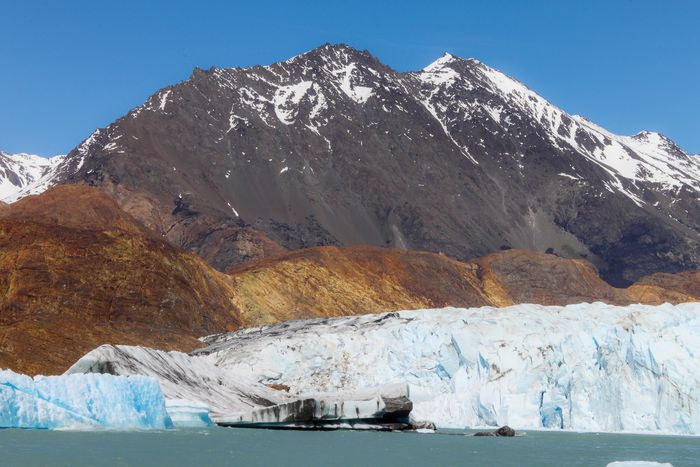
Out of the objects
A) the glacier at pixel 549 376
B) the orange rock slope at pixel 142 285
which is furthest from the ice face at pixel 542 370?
the orange rock slope at pixel 142 285

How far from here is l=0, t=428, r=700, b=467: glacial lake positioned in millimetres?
31516

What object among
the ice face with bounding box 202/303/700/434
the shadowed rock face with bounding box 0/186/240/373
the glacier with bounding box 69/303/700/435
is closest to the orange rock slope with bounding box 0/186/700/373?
the shadowed rock face with bounding box 0/186/240/373

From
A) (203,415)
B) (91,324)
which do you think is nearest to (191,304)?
(91,324)

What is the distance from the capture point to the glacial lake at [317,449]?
31516 mm

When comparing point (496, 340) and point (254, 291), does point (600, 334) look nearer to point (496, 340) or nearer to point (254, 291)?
point (496, 340)

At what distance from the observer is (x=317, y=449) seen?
3681 centimetres

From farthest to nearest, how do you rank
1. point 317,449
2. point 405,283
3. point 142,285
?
point 405,283 < point 142,285 < point 317,449

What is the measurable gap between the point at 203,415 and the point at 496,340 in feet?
75.9

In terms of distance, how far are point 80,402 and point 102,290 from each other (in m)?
53.4

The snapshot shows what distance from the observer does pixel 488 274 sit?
16725 cm

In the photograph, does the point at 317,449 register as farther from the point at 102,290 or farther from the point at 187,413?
the point at 102,290

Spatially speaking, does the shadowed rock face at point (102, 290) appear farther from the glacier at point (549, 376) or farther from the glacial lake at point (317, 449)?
the glacial lake at point (317, 449)

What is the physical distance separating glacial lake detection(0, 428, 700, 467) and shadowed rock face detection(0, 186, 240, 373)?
3647 centimetres

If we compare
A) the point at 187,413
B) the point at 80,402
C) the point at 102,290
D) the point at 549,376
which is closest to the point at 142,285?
the point at 102,290
